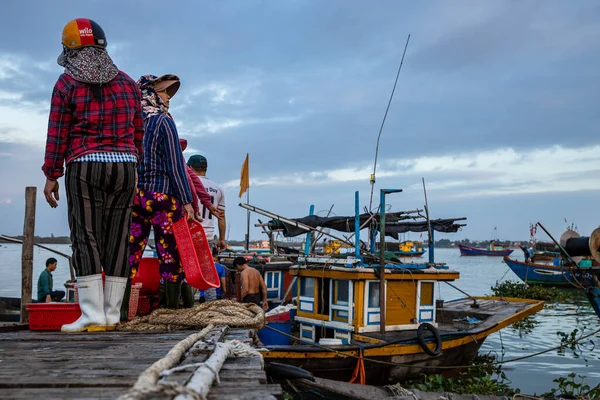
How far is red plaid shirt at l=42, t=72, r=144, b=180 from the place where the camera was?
12.6ft

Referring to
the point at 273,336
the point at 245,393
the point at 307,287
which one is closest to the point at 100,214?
the point at 245,393

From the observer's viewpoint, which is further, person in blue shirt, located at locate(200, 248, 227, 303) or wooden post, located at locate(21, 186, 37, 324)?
person in blue shirt, located at locate(200, 248, 227, 303)

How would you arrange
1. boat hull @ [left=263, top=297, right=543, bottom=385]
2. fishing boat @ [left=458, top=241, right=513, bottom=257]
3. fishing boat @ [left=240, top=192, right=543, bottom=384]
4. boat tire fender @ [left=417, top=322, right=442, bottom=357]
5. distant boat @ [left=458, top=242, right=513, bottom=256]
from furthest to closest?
1. fishing boat @ [left=458, top=241, right=513, bottom=257]
2. distant boat @ [left=458, top=242, right=513, bottom=256]
3. boat tire fender @ [left=417, top=322, right=442, bottom=357]
4. fishing boat @ [left=240, top=192, right=543, bottom=384]
5. boat hull @ [left=263, top=297, right=543, bottom=385]

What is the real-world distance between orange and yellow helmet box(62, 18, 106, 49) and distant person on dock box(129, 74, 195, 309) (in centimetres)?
105

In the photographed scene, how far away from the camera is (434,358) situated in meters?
10.1

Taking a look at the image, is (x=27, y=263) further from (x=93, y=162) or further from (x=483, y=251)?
(x=483, y=251)

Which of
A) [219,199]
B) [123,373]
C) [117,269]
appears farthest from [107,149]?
[219,199]

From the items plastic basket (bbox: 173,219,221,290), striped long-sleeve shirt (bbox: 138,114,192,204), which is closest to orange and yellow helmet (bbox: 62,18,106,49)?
striped long-sleeve shirt (bbox: 138,114,192,204)

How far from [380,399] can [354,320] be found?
3078 mm

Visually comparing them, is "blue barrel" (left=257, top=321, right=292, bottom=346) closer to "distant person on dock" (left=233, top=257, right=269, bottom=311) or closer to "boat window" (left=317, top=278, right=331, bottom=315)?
"boat window" (left=317, top=278, right=331, bottom=315)

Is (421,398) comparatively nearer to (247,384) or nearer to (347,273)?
(347,273)

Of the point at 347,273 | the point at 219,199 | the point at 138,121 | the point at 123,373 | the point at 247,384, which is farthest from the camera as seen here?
the point at 347,273

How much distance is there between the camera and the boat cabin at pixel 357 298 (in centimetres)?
988

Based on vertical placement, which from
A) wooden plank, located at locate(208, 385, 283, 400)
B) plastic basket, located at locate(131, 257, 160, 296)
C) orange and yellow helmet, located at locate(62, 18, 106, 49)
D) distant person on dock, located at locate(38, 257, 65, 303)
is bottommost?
distant person on dock, located at locate(38, 257, 65, 303)
